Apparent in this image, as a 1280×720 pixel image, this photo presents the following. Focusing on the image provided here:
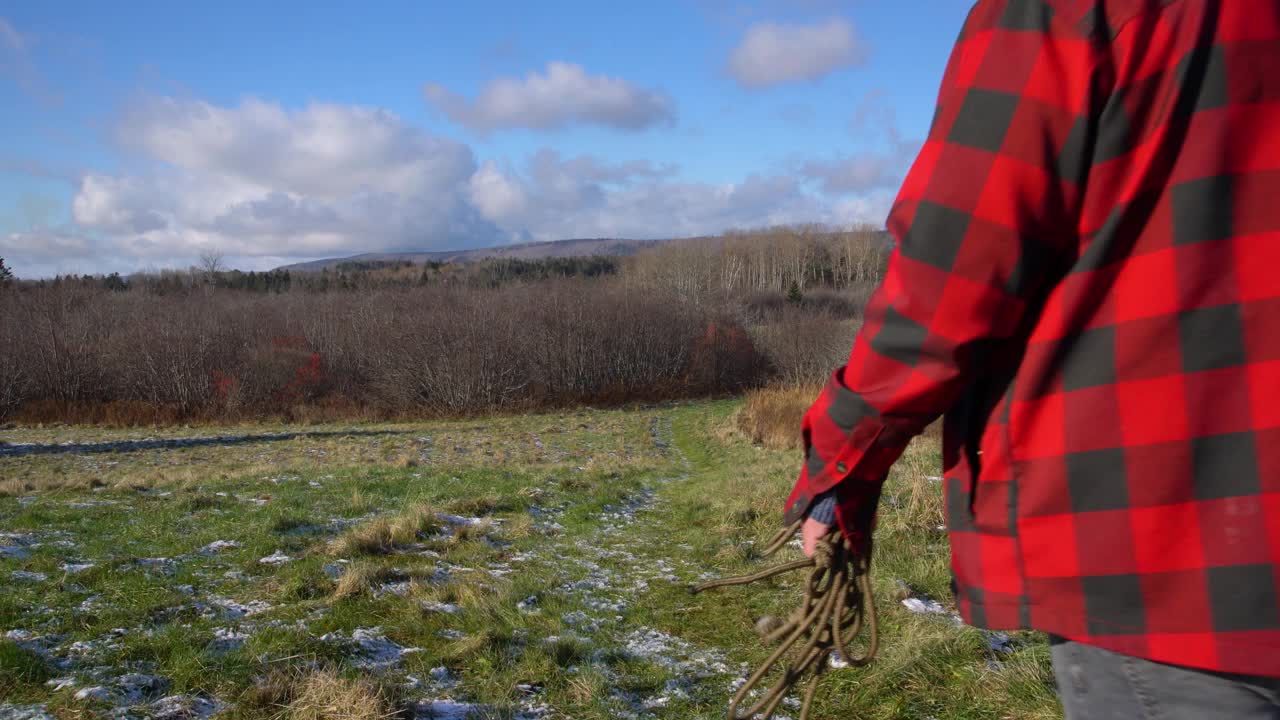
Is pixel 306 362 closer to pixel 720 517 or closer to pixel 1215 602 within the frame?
pixel 720 517

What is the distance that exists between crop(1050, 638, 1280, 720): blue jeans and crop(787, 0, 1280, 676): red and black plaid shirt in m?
0.04

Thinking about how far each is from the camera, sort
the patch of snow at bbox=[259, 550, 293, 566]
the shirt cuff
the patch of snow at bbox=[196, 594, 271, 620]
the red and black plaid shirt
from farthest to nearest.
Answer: the patch of snow at bbox=[259, 550, 293, 566] → the patch of snow at bbox=[196, 594, 271, 620] → the shirt cuff → the red and black plaid shirt

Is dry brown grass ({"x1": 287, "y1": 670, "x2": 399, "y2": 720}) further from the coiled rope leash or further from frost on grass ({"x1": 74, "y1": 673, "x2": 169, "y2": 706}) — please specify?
the coiled rope leash

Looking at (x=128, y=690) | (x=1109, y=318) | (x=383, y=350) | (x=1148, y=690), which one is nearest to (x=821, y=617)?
(x=1148, y=690)

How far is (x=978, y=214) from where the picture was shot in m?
1.29

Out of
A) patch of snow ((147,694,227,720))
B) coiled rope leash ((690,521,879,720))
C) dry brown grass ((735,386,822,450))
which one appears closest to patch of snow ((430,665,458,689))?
patch of snow ((147,694,227,720))

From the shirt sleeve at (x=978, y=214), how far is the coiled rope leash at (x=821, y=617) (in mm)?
392

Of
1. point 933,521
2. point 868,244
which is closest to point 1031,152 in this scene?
point 933,521

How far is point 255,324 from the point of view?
1588 inches

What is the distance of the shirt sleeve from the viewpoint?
1256mm

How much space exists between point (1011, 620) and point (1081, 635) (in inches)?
4.3

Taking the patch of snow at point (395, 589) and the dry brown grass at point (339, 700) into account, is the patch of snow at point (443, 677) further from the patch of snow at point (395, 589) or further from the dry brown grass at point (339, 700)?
the patch of snow at point (395, 589)

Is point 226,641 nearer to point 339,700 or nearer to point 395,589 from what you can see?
point 395,589

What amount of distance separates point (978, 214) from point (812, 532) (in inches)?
28.6
